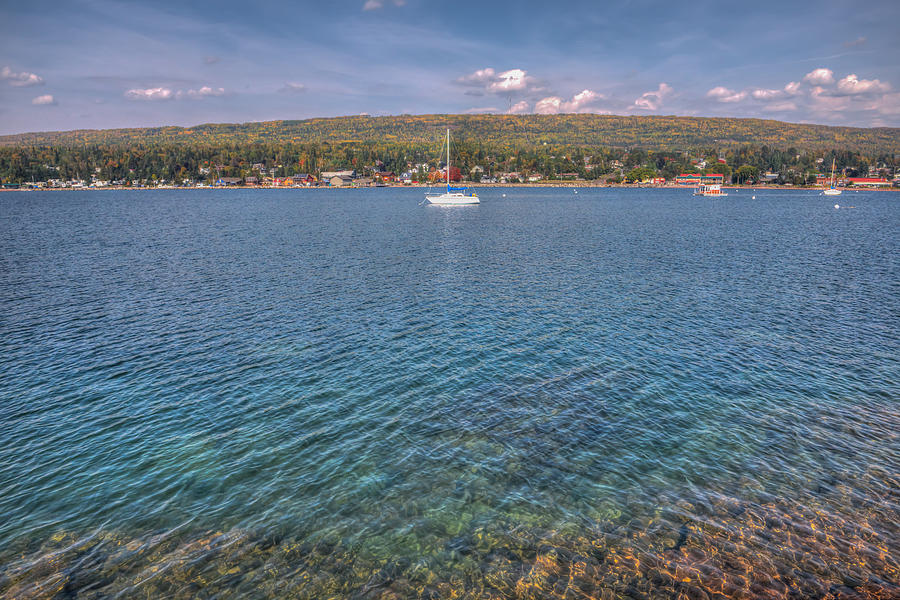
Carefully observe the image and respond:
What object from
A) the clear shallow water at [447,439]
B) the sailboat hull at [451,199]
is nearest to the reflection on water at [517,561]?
the clear shallow water at [447,439]

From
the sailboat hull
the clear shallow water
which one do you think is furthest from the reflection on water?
the sailboat hull

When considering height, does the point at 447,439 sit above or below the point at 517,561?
above

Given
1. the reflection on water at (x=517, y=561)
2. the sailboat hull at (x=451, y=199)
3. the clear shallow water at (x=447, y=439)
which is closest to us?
the reflection on water at (x=517, y=561)

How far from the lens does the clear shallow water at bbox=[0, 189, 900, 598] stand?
11.9 metres

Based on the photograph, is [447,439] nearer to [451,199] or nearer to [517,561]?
[517,561]

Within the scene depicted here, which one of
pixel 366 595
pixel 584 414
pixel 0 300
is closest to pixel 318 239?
pixel 0 300

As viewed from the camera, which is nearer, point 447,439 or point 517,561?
point 517,561

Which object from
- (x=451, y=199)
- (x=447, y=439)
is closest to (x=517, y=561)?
(x=447, y=439)

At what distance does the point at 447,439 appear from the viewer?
58.5 ft

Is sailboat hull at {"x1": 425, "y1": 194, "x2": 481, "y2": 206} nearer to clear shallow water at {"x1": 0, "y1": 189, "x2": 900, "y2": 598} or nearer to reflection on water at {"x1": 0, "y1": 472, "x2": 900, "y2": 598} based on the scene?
clear shallow water at {"x1": 0, "y1": 189, "x2": 900, "y2": 598}

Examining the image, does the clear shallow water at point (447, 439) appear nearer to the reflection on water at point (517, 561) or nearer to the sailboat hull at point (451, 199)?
the reflection on water at point (517, 561)

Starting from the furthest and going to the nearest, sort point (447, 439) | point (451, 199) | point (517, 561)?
point (451, 199) → point (447, 439) → point (517, 561)

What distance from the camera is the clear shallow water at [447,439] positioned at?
11906 mm

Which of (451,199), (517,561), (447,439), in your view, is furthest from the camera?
(451,199)
